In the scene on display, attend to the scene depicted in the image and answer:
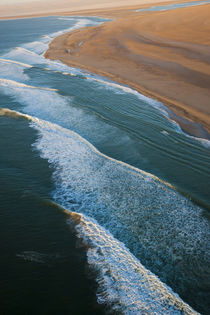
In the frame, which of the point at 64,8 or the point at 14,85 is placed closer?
the point at 14,85

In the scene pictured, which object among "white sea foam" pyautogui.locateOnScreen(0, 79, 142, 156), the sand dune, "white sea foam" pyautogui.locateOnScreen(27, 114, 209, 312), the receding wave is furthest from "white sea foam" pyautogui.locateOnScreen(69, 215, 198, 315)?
the sand dune

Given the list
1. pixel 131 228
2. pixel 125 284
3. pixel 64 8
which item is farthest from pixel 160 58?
pixel 64 8

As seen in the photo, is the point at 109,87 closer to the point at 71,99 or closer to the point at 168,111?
the point at 71,99

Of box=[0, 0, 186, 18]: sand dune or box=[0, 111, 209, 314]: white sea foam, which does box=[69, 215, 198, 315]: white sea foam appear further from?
box=[0, 0, 186, 18]: sand dune

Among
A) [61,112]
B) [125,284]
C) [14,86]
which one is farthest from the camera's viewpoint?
[14,86]

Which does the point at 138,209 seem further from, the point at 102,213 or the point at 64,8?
the point at 64,8

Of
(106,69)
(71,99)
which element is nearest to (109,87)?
(71,99)
